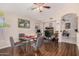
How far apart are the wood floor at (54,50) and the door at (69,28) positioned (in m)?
0.11

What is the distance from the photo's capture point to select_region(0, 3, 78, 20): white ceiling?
2.07 metres

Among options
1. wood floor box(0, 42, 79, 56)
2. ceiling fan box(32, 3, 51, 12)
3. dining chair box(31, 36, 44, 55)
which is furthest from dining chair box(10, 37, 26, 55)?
ceiling fan box(32, 3, 51, 12)

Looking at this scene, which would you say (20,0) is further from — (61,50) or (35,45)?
(61,50)

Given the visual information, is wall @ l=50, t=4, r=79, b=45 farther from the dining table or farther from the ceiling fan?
the dining table

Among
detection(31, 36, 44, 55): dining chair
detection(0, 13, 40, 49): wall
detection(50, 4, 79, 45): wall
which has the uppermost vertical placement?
detection(50, 4, 79, 45): wall

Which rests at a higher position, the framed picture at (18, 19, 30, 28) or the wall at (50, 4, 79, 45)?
the wall at (50, 4, 79, 45)

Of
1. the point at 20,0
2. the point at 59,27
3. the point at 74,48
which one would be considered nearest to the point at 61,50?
the point at 74,48

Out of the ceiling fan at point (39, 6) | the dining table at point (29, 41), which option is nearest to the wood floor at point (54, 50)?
the dining table at point (29, 41)

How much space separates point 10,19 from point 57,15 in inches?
32.2

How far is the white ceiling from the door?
235 mm

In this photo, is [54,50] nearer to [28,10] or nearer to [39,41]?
[39,41]

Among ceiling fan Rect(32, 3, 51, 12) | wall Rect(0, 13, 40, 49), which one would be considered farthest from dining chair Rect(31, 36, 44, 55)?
ceiling fan Rect(32, 3, 51, 12)

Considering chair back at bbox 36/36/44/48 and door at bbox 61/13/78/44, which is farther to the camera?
chair back at bbox 36/36/44/48

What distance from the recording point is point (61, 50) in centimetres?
209
